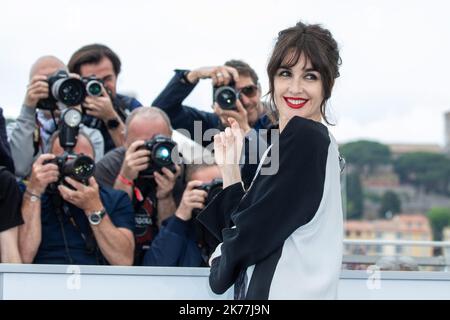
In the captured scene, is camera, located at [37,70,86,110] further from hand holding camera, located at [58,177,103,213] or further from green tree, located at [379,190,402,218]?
green tree, located at [379,190,402,218]

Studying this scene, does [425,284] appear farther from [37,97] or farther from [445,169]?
[445,169]

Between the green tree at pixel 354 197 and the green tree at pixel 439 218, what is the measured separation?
8872 millimetres

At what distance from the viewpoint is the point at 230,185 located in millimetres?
2986

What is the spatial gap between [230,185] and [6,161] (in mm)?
2023

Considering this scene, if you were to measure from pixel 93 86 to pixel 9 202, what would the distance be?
1241 mm

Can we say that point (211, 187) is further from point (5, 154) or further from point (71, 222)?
point (5, 154)

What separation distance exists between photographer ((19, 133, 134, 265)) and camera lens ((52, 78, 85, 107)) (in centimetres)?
41

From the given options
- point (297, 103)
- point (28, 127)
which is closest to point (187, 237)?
point (28, 127)

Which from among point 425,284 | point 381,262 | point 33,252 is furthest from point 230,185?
point 381,262

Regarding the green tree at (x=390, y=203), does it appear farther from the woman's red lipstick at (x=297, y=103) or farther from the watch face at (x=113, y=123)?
the woman's red lipstick at (x=297, y=103)

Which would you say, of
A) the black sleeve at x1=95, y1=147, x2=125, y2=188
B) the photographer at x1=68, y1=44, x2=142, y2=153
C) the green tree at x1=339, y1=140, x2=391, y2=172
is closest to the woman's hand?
the black sleeve at x1=95, y1=147, x2=125, y2=188

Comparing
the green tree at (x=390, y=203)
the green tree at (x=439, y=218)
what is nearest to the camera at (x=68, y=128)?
the green tree at (x=439, y=218)

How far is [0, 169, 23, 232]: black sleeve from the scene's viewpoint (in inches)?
173

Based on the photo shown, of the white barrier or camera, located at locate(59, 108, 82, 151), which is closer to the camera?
the white barrier
